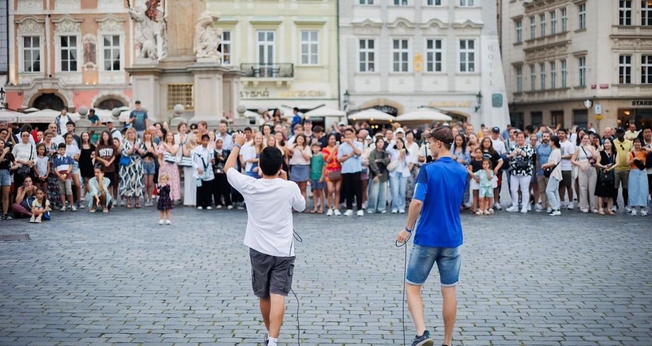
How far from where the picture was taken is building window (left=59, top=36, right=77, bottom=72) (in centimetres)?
4822

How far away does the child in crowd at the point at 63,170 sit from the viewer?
18.9m

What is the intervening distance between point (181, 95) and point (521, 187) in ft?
34.4

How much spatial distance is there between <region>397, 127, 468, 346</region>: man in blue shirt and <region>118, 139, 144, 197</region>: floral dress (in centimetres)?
1337

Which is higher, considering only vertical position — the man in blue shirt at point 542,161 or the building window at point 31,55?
the building window at point 31,55

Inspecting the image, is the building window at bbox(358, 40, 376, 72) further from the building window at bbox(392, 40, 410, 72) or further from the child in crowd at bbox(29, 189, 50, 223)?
the child in crowd at bbox(29, 189, 50, 223)

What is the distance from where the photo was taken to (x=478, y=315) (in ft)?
27.5

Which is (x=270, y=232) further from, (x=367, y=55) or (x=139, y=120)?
(x=367, y=55)

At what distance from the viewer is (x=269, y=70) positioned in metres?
45.6

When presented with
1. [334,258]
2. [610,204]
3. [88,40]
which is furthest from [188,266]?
[88,40]

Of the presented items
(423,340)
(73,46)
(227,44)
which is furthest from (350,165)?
(73,46)

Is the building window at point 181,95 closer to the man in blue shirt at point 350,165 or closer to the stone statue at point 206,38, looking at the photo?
the stone statue at point 206,38

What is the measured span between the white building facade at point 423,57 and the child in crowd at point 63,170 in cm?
2862

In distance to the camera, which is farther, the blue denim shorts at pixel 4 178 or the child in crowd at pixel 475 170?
the child in crowd at pixel 475 170

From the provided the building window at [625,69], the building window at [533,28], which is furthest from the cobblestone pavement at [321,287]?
the building window at [533,28]
